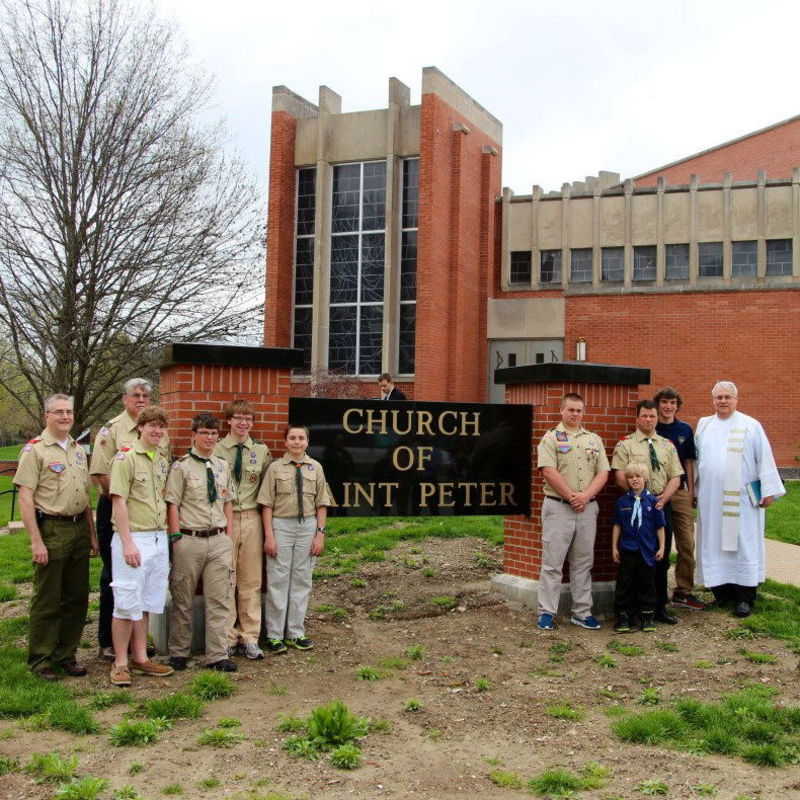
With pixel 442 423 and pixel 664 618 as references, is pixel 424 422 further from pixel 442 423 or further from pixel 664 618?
pixel 664 618

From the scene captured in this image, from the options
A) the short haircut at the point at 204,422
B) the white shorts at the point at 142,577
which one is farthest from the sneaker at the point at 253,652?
the short haircut at the point at 204,422

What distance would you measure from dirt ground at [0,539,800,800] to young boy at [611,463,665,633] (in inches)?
8.9

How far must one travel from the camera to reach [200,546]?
5.67m

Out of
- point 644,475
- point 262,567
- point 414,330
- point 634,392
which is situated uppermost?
point 414,330

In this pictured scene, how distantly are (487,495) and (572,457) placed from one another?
0.91 m

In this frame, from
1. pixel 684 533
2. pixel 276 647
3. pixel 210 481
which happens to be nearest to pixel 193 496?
pixel 210 481

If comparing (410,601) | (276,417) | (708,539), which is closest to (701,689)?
(708,539)

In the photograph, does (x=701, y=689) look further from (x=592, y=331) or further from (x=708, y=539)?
(x=592, y=331)

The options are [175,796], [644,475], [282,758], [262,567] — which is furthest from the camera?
[644,475]

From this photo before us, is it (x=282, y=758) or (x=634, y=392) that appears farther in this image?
(x=634, y=392)

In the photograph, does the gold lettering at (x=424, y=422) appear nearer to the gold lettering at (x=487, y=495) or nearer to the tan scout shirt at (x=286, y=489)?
the gold lettering at (x=487, y=495)

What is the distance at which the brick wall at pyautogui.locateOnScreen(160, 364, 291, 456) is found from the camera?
6.27 meters

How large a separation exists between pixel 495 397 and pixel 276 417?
69.0 ft

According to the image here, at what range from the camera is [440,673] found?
18.6ft
